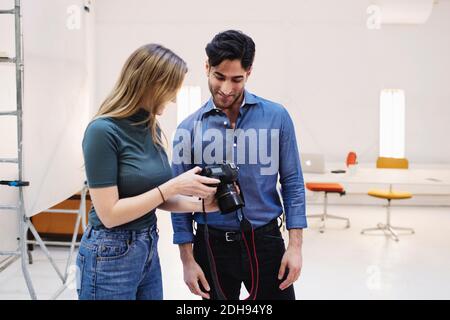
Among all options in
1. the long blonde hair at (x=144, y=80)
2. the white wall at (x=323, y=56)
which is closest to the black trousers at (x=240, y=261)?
the long blonde hair at (x=144, y=80)

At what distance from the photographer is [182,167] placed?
1332mm

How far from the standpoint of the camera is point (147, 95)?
3.71 feet

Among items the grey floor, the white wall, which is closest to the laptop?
the grey floor

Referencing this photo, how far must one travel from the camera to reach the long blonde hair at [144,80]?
3.59 feet

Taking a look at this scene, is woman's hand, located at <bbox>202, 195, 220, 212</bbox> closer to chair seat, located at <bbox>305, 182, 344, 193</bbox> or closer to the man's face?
the man's face

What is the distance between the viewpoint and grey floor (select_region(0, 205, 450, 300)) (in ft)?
9.23

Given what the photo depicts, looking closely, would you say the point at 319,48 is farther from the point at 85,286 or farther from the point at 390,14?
the point at 85,286

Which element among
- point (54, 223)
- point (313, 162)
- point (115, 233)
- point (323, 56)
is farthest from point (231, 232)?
point (323, 56)

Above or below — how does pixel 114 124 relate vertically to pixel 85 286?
above

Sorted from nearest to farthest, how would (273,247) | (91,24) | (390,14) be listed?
(273,247)
(390,14)
(91,24)
